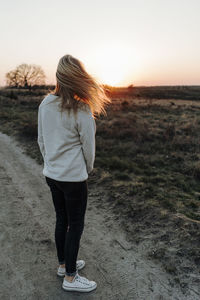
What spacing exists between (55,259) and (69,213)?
128 centimetres

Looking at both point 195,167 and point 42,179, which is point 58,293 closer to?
point 42,179

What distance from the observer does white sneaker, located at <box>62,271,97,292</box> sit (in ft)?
8.56

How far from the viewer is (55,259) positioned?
3176 mm

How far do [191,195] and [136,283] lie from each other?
9.40 ft

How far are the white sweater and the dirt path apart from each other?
146cm

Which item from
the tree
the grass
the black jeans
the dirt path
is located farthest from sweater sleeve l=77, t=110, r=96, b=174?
the tree

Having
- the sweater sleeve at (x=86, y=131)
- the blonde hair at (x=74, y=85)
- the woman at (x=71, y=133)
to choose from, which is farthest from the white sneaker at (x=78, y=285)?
the blonde hair at (x=74, y=85)

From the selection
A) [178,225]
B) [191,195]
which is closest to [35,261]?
[178,225]

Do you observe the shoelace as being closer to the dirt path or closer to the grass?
the dirt path

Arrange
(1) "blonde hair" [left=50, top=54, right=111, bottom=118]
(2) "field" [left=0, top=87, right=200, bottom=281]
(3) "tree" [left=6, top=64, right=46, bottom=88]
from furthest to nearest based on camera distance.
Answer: (3) "tree" [left=6, top=64, right=46, bottom=88] → (2) "field" [left=0, top=87, right=200, bottom=281] → (1) "blonde hair" [left=50, top=54, right=111, bottom=118]

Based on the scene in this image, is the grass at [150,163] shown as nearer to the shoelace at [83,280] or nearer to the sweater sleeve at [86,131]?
the shoelace at [83,280]

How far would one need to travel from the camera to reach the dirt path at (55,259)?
267 cm

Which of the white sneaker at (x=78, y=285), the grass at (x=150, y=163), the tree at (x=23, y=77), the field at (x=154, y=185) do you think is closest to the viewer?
the white sneaker at (x=78, y=285)

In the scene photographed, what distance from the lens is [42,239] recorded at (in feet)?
11.8
